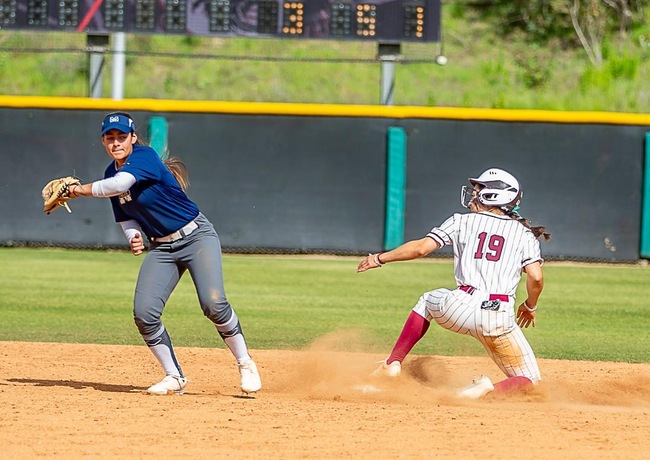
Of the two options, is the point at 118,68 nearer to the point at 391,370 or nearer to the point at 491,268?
the point at 391,370

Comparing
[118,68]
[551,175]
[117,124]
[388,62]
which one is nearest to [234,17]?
[118,68]

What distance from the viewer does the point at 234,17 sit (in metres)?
14.7

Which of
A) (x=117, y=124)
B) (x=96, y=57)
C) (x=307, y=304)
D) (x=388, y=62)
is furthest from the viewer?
(x=96, y=57)

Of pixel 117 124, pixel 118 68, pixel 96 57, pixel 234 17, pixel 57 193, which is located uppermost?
pixel 234 17

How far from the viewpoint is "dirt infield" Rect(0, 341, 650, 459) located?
4793 mm

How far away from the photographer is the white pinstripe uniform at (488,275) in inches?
229

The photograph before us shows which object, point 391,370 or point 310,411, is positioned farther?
point 391,370

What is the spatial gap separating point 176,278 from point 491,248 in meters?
1.74

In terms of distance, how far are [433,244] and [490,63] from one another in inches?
660

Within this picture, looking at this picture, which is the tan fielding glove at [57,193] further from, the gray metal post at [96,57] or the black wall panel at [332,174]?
the gray metal post at [96,57]

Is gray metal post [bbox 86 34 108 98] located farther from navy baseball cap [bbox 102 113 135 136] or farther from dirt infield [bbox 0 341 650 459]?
navy baseball cap [bbox 102 113 135 136]

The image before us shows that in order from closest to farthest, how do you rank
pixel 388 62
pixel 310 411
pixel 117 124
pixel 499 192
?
pixel 310 411 < pixel 117 124 < pixel 499 192 < pixel 388 62

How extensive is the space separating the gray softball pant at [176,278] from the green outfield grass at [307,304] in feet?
7.46

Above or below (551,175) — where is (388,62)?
above
